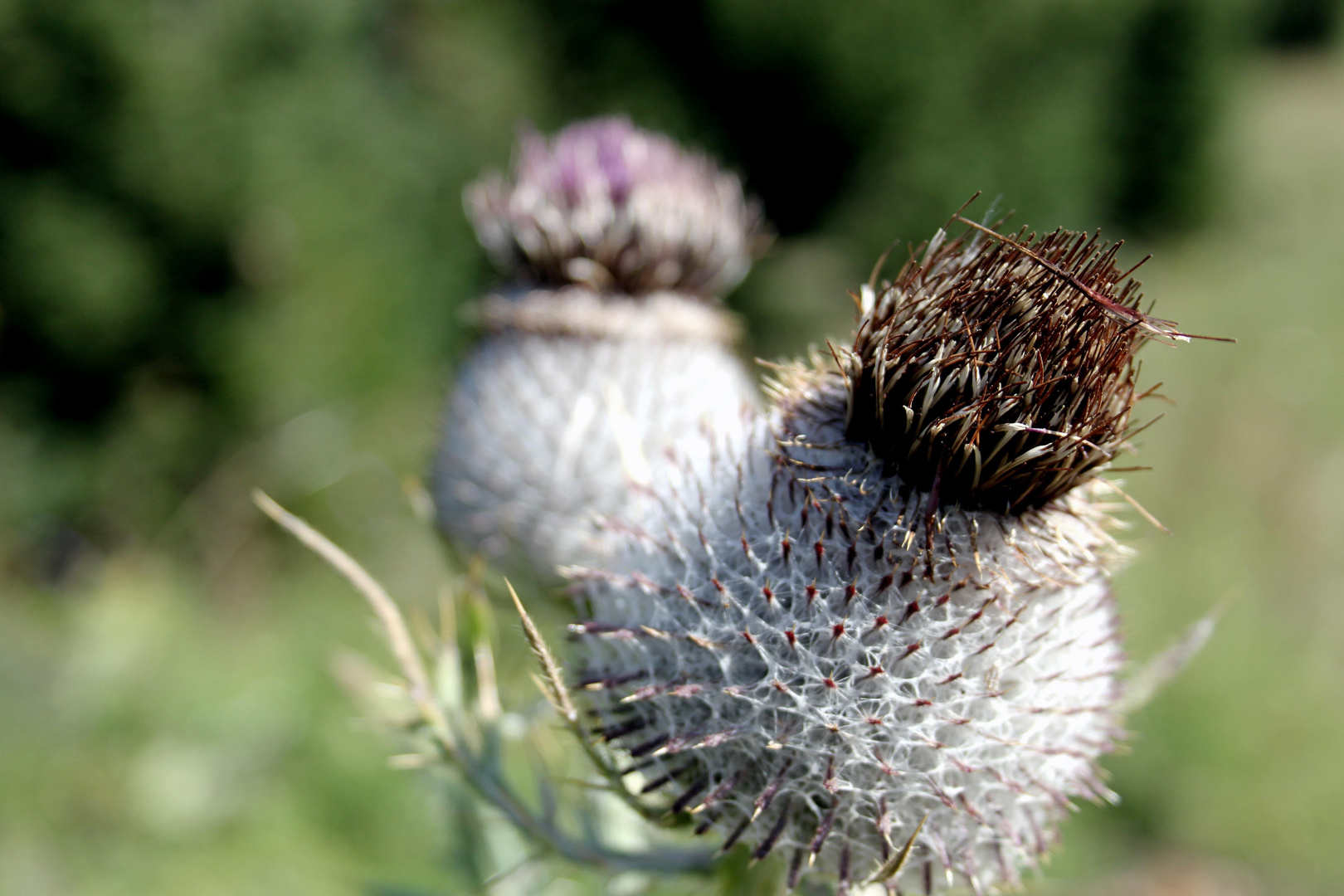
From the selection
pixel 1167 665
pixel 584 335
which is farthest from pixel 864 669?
pixel 584 335

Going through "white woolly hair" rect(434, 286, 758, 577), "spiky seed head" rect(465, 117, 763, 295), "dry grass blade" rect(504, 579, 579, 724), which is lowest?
"dry grass blade" rect(504, 579, 579, 724)

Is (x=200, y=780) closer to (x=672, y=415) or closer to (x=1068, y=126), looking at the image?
(x=672, y=415)

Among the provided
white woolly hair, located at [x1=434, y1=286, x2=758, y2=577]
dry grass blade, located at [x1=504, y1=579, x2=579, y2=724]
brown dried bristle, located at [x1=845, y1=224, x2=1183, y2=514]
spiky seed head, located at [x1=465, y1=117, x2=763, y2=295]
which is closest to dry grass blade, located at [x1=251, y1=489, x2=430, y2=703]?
dry grass blade, located at [x1=504, y1=579, x2=579, y2=724]

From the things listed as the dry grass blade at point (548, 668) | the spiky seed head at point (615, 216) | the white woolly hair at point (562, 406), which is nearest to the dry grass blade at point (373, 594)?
the dry grass blade at point (548, 668)

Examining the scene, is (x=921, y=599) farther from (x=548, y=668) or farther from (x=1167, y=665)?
(x=1167, y=665)

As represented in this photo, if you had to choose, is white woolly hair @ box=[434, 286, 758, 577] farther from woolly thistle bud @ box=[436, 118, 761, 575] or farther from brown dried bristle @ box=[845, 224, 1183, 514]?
brown dried bristle @ box=[845, 224, 1183, 514]

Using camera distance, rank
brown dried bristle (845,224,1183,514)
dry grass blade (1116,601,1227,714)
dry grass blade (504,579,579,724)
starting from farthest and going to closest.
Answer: dry grass blade (1116,601,1227,714)
brown dried bristle (845,224,1183,514)
dry grass blade (504,579,579,724)

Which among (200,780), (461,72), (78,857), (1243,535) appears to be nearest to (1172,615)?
(1243,535)
